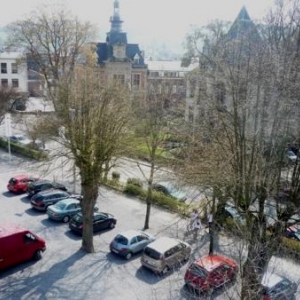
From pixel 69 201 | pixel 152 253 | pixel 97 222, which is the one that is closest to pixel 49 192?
pixel 69 201

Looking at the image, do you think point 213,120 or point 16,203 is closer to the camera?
point 213,120

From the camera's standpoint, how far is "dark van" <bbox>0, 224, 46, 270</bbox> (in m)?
16.0

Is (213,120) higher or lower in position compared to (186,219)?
higher

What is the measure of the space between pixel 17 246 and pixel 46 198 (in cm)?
668

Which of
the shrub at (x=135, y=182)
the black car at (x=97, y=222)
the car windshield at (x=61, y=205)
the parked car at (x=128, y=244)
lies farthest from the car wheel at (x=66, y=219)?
the shrub at (x=135, y=182)

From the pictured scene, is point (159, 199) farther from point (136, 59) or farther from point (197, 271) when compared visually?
point (136, 59)

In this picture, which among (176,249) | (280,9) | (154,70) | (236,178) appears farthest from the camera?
(154,70)

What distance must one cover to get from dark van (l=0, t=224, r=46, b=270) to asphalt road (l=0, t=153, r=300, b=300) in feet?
1.31

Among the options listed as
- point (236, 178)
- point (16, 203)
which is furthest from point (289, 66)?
point (16, 203)

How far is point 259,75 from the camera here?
13.2 m

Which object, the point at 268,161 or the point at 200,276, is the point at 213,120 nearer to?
the point at 268,161

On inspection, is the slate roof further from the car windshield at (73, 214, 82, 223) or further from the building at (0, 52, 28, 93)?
the car windshield at (73, 214, 82, 223)

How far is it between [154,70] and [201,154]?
4331cm

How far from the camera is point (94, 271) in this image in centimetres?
1641
